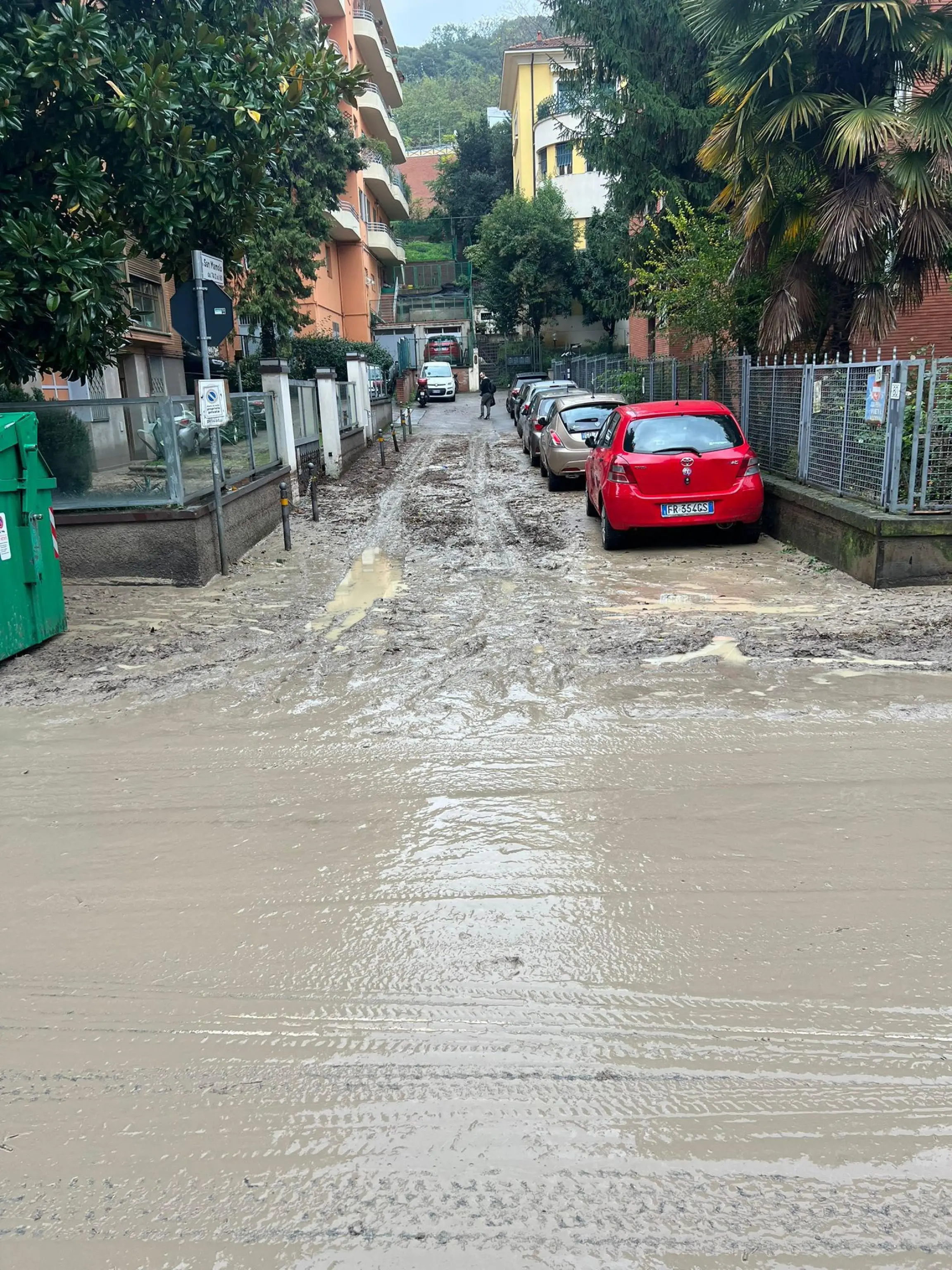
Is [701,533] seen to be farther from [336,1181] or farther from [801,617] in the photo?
[336,1181]

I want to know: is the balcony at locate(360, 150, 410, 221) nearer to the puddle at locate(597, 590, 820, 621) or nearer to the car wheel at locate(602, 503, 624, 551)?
the car wheel at locate(602, 503, 624, 551)

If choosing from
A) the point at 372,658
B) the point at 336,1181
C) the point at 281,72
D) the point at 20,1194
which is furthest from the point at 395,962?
the point at 281,72

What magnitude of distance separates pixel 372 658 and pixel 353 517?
8.36 m

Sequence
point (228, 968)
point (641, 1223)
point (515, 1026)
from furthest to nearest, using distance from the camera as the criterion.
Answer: point (228, 968), point (515, 1026), point (641, 1223)

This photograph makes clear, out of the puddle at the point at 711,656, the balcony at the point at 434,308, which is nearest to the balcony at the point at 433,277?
the balcony at the point at 434,308

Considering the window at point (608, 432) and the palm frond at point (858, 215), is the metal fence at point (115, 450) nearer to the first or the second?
the window at point (608, 432)

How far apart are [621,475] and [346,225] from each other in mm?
32742

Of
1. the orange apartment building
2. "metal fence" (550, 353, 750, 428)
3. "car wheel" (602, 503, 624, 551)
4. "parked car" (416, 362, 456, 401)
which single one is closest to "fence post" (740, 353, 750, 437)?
"metal fence" (550, 353, 750, 428)

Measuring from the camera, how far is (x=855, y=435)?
10.3 m

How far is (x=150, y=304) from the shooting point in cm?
2645

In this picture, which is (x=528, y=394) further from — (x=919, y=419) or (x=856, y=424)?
Result: (x=919, y=419)

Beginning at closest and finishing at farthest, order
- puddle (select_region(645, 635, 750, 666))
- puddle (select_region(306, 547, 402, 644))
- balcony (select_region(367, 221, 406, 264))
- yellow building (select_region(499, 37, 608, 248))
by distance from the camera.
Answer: puddle (select_region(645, 635, 750, 666)), puddle (select_region(306, 547, 402, 644)), balcony (select_region(367, 221, 406, 264)), yellow building (select_region(499, 37, 608, 248))

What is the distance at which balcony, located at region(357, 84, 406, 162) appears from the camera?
44219 mm

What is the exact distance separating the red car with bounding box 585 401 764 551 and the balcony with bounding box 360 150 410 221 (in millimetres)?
34657
